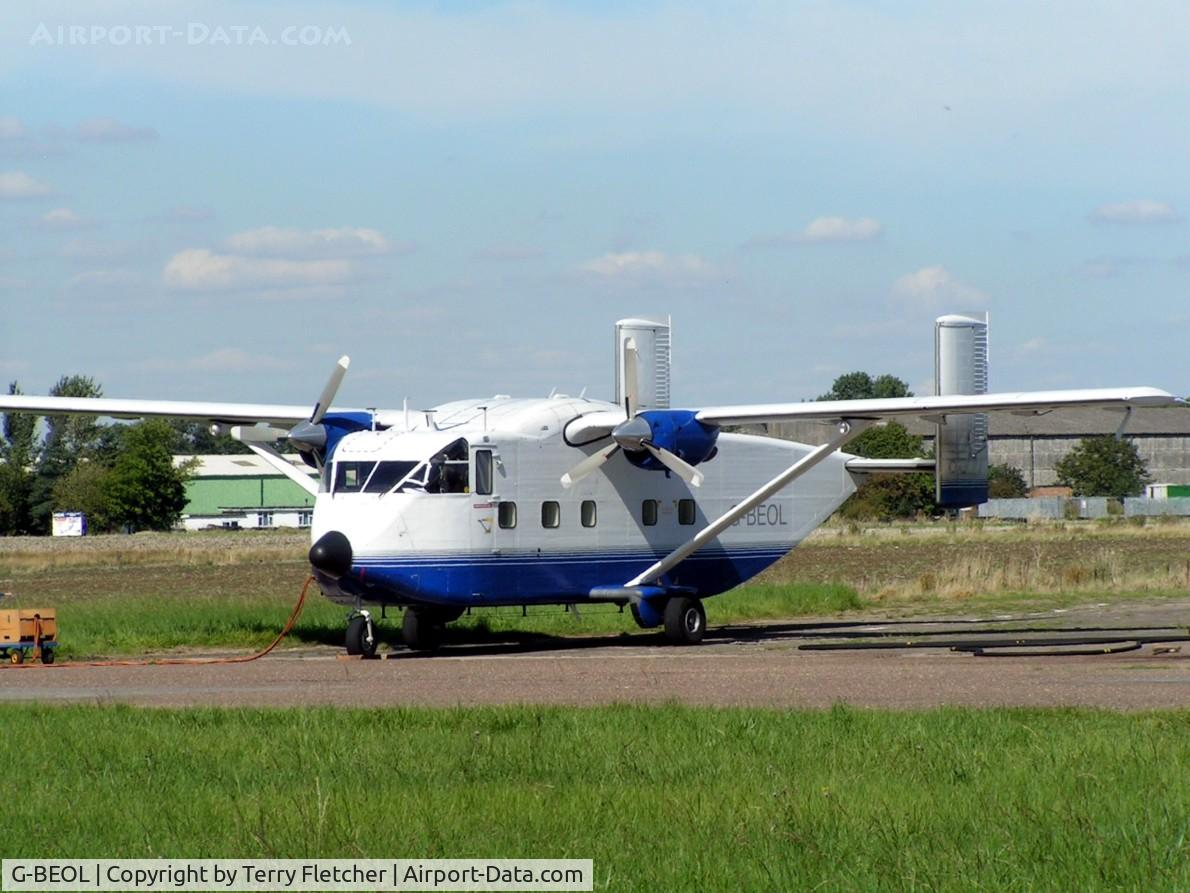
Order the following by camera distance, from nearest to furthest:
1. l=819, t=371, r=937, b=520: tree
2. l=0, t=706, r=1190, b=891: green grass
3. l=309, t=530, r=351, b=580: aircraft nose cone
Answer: l=0, t=706, r=1190, b=891: green grass → l=309, t=530, r=351, b=580: aircraft nose cone → l=819, t=371, r=937, b=520: tree

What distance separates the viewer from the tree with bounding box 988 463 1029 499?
118 metres

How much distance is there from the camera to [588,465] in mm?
25344

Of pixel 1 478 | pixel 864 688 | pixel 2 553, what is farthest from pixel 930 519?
pixel 864 688

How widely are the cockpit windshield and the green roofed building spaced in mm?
108158

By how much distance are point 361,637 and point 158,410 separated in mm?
6860

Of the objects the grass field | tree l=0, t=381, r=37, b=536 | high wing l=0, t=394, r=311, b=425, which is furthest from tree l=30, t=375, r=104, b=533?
high wing l=0, t=394, r=311, b=425

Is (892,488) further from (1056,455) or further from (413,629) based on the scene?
(413,629)

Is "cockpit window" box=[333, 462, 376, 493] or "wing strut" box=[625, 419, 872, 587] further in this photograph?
"wing strut" box=[625, 419, 872, 587]

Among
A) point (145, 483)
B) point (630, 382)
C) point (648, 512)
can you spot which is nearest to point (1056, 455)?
point (145, 483)

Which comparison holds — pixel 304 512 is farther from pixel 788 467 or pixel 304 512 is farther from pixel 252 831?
pixel 252 831

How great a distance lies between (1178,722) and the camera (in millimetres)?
13539

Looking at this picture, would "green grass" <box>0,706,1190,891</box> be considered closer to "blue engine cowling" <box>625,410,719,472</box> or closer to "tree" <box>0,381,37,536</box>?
"blue engine cowling" <box>625,410,719,472</box>

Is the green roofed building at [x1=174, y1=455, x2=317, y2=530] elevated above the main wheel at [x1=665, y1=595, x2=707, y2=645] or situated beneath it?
elevated above

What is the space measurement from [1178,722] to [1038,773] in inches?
114
